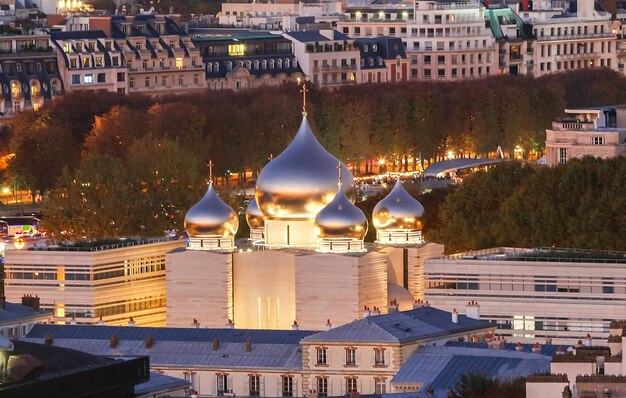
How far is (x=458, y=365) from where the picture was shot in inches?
3814

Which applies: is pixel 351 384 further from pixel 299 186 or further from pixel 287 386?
pixel 299 186

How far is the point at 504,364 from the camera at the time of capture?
317 feet

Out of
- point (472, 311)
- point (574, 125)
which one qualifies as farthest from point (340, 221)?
point (574, 125)

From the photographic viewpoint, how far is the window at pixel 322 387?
102m

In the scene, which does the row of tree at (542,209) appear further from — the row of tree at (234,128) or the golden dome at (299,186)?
the row of tree at (234,128)

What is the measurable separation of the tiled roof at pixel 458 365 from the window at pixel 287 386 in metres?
3.97

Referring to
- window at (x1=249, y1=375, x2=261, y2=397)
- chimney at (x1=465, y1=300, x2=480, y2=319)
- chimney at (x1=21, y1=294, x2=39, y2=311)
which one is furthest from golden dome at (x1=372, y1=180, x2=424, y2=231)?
window at (x1=249, y1=375, x2=261, y2=397)

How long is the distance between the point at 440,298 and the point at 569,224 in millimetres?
16607

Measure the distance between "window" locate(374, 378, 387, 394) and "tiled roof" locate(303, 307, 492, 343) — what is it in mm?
1122

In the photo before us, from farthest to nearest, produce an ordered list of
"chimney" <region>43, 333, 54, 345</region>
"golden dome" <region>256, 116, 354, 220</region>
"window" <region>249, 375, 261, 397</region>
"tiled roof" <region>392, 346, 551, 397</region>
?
"golden dome" <region>256, 116, 354, 220</region>, "chimney" <region>43, 333, 54, 345</region>, "window" <region>249, 375, 261, 397</region>, "tiled roof" <region>392, 346, 551, 397</region>

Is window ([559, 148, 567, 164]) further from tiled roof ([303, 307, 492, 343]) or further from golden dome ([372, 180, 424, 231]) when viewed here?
tiled roof ([303, 307, 492, 343])

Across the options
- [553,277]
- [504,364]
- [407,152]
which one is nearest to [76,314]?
[553,277]

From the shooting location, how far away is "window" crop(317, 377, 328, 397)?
102 meters

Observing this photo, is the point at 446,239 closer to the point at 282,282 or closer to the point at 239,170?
the point at 282,282
